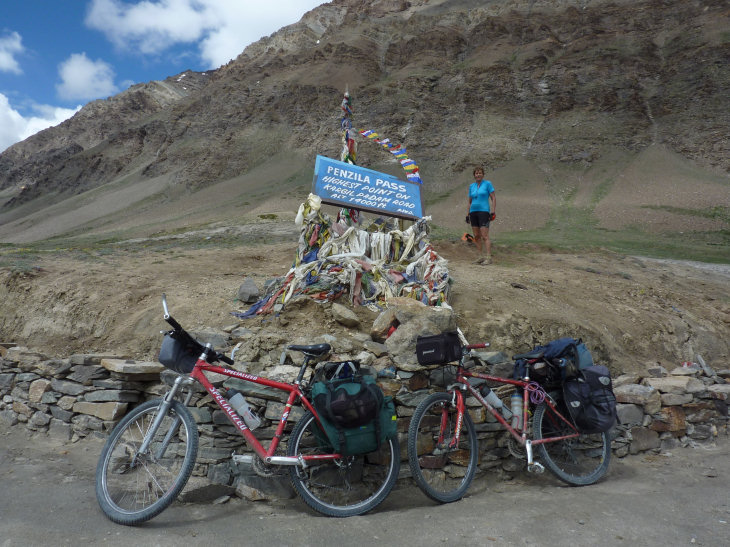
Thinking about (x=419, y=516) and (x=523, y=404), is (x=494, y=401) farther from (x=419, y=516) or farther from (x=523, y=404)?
(x=419, y=516)

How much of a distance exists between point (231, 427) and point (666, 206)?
107ft

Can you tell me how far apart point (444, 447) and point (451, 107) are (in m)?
50.5

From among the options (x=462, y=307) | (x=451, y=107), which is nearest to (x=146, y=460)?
(x=462, y=307)

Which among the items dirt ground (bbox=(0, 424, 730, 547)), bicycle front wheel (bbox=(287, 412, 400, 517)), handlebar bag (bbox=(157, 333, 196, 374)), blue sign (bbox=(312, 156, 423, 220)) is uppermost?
blue sign (bbox=(312, 156, 423, 220))

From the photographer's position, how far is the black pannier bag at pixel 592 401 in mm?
4332

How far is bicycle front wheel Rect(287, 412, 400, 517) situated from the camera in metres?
3.45

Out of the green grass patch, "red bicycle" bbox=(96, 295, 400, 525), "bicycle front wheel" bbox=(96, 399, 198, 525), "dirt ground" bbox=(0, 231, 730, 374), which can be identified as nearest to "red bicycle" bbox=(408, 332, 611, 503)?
"red bicycle" bbox=(96, 295, 400, 525)

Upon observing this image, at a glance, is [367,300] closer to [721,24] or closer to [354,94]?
[354,94]

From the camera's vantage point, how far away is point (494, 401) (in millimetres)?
4297

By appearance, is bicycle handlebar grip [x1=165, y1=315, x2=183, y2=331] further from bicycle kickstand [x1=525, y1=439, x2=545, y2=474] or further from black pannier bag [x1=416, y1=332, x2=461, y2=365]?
bicycle kickstand [x1=525, y1=439, x2=545, y2=474]

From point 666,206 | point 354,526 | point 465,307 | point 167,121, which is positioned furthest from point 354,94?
point 354,526

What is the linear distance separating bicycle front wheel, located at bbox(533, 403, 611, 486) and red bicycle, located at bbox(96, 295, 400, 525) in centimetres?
157

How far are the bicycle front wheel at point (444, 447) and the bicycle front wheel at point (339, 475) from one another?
1.15 feet

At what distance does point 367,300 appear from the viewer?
243 inches
